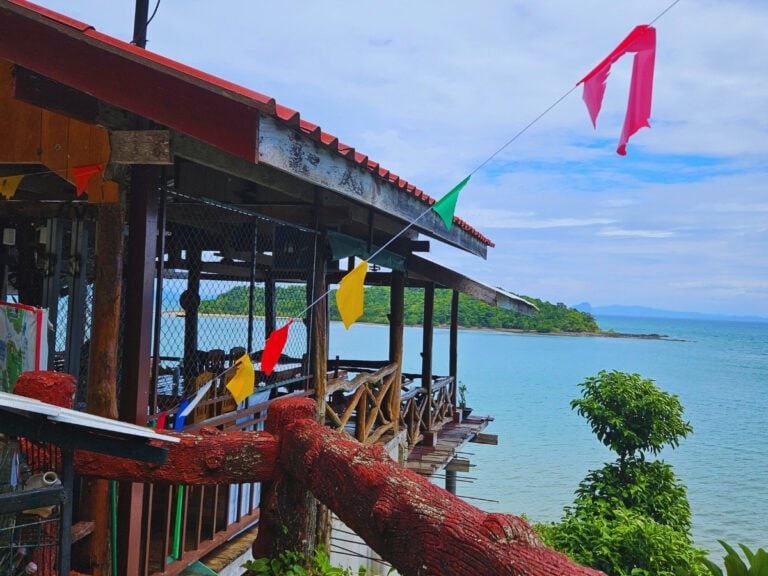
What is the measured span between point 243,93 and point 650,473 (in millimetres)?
9804

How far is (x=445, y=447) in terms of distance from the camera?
11695mm

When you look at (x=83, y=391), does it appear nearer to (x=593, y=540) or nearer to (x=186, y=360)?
(x=186, y=360)

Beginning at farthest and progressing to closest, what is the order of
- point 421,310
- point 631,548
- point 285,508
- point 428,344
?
1. point 421,310
2. point 428,344
3. point 631,548
4. point 285,508

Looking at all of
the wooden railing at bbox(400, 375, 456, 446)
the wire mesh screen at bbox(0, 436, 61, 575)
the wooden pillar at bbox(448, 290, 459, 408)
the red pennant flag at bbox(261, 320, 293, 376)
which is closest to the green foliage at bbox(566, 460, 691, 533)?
the wooden railing at bbox(400, 375, 456, 446)

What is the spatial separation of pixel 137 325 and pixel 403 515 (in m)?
2.54

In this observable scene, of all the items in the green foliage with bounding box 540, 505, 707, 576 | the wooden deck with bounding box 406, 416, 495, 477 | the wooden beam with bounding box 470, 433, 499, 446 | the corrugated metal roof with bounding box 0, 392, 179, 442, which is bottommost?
the green foliage with bounding box 540, 505, 707, 576

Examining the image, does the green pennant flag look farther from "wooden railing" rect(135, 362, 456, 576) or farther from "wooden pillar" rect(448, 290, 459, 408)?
"wooden pillar" rect(448, 290, 459, 408)

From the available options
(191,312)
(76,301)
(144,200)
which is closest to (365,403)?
(191,312)

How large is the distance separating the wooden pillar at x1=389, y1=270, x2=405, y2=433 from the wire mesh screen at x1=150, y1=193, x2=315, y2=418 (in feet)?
4.23

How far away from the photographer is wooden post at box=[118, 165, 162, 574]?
165 inches

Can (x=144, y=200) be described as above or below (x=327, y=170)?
below

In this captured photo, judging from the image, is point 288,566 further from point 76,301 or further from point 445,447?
point 445,447

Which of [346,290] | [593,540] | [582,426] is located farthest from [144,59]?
[582,426]

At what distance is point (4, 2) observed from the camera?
12.3 feet
